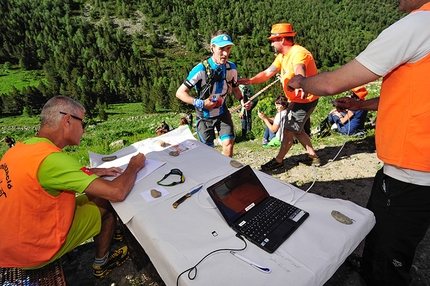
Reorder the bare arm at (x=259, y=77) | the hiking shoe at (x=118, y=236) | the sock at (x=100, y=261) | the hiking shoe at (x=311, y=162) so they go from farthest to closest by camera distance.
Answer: the hiking shoe at (x=311, y=162)
the bare arm at (x=259, y=77)
the hiking shoe at (x=118, y=236)
the sock at (x=100, y=261)

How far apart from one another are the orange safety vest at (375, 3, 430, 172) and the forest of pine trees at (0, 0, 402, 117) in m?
66.4

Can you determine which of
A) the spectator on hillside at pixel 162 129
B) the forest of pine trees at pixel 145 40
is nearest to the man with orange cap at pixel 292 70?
the spectator on hillside at pixel 162 129

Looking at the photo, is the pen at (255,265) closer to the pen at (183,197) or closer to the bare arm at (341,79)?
the pen at (183,197)

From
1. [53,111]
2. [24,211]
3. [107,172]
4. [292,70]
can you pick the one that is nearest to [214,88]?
[292,70]

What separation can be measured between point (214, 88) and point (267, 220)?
3.33m

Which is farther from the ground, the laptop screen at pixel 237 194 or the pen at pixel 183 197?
the laptop screen at pixel 237 194

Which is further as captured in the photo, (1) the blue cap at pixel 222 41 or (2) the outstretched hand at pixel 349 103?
(1) the blue cap at pixel 222 41

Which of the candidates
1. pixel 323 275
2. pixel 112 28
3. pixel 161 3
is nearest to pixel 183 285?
pixel 323 275

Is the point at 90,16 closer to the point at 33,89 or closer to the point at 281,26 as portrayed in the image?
the point at 33,89

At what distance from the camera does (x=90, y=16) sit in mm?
127000

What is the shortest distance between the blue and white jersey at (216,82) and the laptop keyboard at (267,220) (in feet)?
9.94

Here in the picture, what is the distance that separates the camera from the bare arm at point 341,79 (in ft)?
6.09

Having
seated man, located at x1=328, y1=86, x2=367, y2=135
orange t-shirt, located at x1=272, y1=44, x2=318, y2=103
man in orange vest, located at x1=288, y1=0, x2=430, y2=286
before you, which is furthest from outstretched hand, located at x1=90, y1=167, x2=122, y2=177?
seated man, located at x1=328, y1=86, x2=367, y2=135

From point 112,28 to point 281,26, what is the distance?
453 ft
